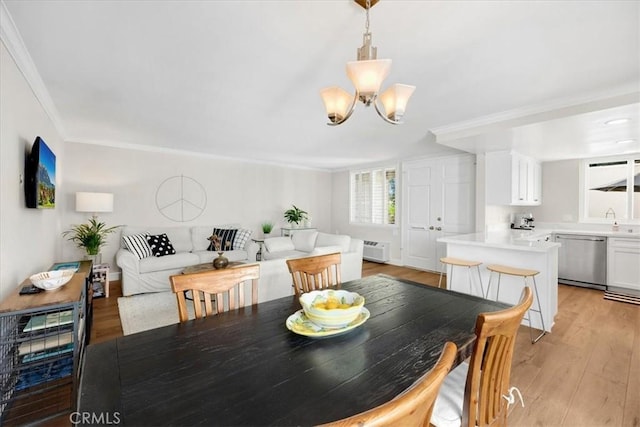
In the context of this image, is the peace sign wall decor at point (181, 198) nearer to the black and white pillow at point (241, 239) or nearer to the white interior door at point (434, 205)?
the black and white pillow at point (241, 239)

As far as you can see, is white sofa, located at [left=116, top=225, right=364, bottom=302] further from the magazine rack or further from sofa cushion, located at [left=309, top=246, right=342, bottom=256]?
the magazine rack

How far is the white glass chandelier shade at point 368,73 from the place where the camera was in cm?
151

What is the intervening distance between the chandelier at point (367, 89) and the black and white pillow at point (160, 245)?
3.92 meters

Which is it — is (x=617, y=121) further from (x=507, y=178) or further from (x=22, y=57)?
(x=22, y=57)

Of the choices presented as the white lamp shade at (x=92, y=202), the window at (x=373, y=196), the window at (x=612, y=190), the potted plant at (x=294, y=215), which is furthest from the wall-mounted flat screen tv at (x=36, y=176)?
the window at (x=612, y=190)

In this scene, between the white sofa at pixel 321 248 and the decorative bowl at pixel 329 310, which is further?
the white sofa at pixel 321 248

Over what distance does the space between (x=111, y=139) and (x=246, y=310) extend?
4528 mm

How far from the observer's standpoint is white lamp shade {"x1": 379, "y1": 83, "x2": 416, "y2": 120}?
1744mm

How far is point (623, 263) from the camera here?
13.2 feet

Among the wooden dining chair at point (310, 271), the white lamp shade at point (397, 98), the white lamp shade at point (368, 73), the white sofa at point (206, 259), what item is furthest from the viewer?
the white sofa at point (206, 259)

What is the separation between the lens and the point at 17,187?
2021 mm

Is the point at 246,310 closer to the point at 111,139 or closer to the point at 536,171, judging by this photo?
the point at 111,139

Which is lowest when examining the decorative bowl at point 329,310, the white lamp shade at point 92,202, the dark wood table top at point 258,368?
the dark wood table top at point 258,368

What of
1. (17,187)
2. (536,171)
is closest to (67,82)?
(17,187)
